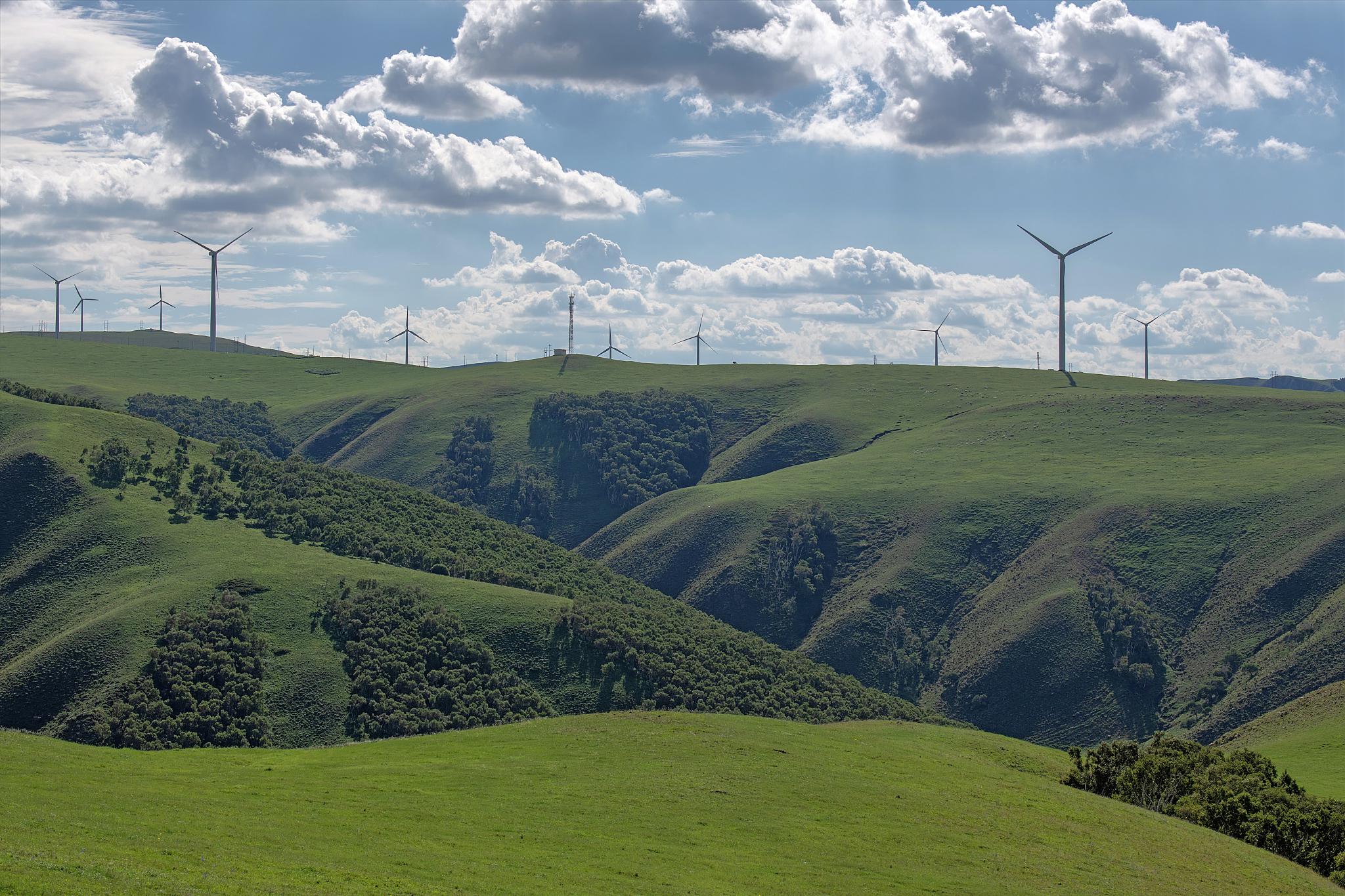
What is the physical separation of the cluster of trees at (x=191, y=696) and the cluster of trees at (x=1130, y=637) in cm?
12271

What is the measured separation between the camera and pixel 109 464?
17675cm

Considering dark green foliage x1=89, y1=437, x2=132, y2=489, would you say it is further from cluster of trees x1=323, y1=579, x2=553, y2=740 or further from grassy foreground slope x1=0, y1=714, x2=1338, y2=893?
grassy foreground slope x1=0, y1=714, x2=1338, y2=893

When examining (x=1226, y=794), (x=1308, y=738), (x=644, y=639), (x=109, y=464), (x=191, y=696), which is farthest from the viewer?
(x=109, y=464)

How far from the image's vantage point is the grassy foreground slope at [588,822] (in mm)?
50156

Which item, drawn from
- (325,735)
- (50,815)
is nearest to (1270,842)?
(50,815)

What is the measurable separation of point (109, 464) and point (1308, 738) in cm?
15922

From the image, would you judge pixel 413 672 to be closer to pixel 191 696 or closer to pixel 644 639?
pixel 191 696

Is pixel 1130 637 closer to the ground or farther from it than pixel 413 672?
closer to the ground

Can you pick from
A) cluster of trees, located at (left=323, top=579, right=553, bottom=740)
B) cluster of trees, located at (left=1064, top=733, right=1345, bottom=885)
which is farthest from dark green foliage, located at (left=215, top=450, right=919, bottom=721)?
cluster of trees, located at (left=1064, top=733, right=1345, bottom=885)

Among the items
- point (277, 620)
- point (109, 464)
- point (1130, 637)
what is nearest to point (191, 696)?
point (277, 620)

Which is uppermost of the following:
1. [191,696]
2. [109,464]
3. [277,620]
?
[109,464]

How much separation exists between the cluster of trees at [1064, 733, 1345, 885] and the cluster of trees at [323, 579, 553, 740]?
61995mm

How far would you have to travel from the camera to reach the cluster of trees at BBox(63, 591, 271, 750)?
4680 inches

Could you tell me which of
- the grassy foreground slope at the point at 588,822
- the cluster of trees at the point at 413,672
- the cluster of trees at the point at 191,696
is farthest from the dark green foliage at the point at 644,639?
the grassy foreground slope at the point at 588,822
